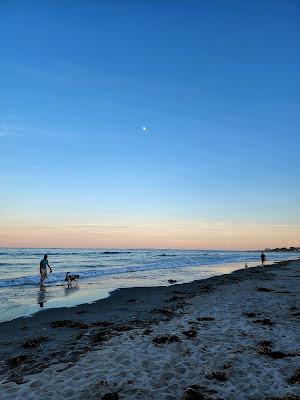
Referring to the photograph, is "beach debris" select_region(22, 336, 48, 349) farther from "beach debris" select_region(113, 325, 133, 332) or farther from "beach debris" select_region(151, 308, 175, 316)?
"beach debris" select_region(151, 308, 175, 316)

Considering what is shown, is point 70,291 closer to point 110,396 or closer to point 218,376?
point 218,376

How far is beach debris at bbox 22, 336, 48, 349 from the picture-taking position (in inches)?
379

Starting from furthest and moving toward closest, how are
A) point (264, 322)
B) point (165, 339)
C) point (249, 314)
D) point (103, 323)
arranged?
point (249, 314)
point (103, 323)
point (264, 322)
point (165, 339)

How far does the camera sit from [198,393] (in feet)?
20.6

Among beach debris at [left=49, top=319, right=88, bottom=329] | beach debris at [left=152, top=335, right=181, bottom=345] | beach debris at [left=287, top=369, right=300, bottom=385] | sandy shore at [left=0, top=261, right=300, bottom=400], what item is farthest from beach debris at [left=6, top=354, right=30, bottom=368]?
beach debris at [left=287, top=369, right=300, bottom=385]

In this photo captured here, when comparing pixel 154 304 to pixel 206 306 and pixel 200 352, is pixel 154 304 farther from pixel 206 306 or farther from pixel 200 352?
pixel 200 352

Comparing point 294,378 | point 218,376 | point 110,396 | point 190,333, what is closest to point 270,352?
point 294,378

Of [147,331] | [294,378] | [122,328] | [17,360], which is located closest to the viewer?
[294,378]

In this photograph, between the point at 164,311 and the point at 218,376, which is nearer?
the point at 218,376

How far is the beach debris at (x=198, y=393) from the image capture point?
6.16m

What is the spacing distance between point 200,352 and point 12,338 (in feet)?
18.6

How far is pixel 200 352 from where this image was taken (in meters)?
8.59

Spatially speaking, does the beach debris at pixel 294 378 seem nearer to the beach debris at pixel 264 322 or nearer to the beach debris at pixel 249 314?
the beach debris at pixel 264 322

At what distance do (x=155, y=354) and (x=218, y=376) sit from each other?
1906mm
